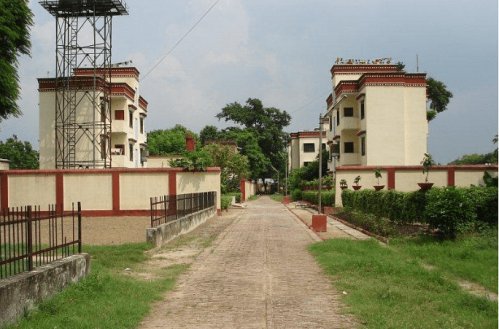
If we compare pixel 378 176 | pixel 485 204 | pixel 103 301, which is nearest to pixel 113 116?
pixel 378 176

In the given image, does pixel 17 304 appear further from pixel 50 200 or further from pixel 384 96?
pixel 384 96

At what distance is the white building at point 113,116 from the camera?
38906 mm

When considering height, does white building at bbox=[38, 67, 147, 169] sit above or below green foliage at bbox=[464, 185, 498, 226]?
above

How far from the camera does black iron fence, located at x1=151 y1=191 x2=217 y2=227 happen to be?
58.1 ft

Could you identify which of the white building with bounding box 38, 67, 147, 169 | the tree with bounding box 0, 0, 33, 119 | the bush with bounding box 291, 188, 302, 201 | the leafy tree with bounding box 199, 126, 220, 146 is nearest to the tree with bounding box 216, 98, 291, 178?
the leafy tree with bounding box 199, 126, 220, 146

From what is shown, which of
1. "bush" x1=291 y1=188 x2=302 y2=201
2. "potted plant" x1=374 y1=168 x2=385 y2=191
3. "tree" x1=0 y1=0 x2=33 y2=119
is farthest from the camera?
"bush" x1=291 y1=188 x2=302 y2=201

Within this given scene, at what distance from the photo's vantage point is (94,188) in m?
28.8

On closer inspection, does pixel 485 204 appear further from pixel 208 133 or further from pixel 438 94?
pixel 208 133

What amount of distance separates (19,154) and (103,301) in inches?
2572

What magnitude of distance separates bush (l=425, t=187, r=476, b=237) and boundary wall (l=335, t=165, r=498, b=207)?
53.1 ft

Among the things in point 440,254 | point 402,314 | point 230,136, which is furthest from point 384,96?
point 230,136

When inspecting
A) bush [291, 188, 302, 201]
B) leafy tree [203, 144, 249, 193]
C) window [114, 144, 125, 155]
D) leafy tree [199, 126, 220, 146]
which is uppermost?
leafy tree [199, 126, 220, 146]

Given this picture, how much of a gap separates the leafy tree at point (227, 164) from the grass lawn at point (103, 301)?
1559 inches

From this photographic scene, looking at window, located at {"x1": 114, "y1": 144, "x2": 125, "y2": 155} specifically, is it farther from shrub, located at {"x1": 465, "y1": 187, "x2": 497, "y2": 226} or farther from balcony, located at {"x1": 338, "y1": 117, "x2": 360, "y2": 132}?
shrub, located at {"x1": 465, "y1": 187, "x2": 497, "y2": 226}
